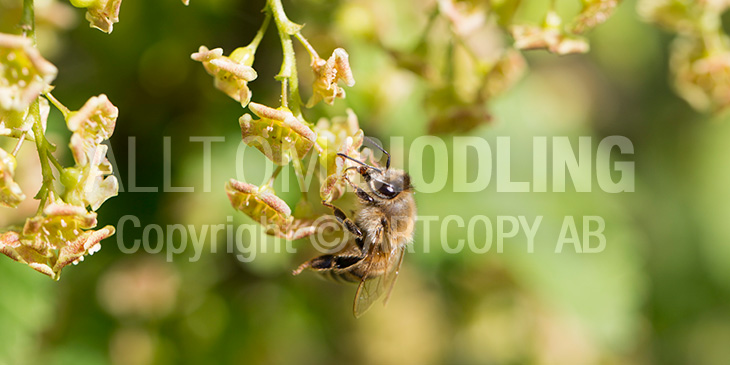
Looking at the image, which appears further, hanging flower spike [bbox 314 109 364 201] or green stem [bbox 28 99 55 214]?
hanging flower spike [bbox 314 109 364 201]

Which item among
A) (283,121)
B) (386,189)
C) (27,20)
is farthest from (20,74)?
(386,189)

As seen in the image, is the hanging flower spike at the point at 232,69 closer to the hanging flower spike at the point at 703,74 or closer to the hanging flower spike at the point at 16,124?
the hanging flower spike at the point at 16,124

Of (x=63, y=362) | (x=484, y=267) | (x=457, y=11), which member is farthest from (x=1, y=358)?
(x=484, y=267)

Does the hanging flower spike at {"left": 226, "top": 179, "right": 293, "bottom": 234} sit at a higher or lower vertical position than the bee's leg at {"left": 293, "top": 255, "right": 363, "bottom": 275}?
higher

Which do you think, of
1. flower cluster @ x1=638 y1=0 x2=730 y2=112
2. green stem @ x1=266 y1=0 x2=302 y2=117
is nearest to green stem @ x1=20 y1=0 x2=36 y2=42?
green stem @ x1=266 y1=0 x2=302 y2=117

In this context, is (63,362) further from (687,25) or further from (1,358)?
(687,25)

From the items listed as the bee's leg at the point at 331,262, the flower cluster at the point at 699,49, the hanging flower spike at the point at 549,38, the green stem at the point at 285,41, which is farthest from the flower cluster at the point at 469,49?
the green stem at the point at 285,41

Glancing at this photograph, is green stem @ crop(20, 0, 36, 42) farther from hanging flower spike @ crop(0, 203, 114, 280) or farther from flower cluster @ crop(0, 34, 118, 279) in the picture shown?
hanging flower spike @ crop(0, 203, 114, 280)

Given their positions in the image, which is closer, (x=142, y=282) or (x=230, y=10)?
(x=230, y=10)
